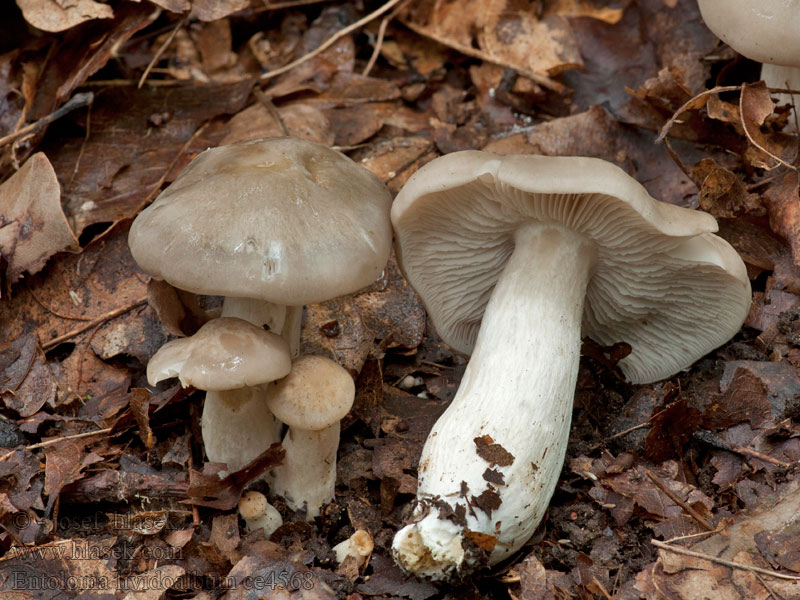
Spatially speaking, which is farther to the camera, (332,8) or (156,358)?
(332,8)

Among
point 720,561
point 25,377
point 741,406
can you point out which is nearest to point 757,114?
point 741,406

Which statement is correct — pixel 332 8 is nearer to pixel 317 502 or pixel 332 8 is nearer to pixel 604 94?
pixel 604 94

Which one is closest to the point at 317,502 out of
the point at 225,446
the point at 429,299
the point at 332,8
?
the point at 225,446

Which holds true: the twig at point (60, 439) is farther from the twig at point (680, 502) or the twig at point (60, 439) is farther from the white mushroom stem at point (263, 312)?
the twig at point (680, 502)

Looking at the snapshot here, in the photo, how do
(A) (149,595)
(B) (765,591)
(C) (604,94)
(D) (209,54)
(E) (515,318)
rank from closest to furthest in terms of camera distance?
(B) (765,591) < (A) (149,595) < (E) (515,318) < (C) (604,94) < (D) (209,54)

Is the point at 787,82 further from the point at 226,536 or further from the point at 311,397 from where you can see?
the point at 226,536

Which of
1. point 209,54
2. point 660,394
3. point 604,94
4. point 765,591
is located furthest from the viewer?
point 209,54

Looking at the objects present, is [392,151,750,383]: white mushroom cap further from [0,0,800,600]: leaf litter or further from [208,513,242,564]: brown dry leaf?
[208,513,242,564]: brown dry leaf

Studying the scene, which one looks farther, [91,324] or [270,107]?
[270,107]
